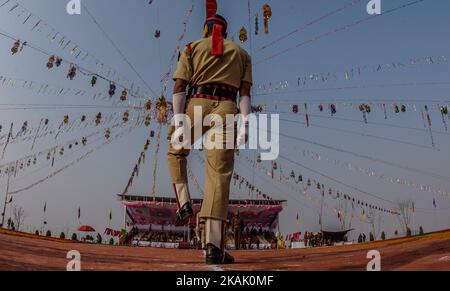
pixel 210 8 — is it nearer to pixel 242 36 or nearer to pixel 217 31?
pixel 217 31

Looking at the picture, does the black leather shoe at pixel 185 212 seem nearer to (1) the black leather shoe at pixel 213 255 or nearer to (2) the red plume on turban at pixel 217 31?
(1) the black leather shoe at pixel 213 255

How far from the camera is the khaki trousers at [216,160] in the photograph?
11.1 feet

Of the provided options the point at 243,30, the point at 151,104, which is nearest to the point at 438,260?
the point at 243,30

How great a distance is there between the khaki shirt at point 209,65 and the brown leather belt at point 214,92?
0.15ft

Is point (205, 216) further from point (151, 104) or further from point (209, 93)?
point (151, 104)

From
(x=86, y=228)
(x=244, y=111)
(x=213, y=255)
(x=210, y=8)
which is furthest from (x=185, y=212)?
(x=86, y=228)

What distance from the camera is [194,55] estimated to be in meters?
3.89

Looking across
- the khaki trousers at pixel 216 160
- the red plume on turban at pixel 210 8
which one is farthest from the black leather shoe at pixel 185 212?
the red plume on turban at pixel 210 8

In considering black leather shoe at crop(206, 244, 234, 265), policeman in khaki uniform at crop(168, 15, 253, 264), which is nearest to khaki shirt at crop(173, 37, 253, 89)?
policeman in khaki uniform at crop(168, 15, 253, 264)

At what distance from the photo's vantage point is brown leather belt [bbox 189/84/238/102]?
3.71m

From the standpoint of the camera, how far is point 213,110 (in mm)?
3650

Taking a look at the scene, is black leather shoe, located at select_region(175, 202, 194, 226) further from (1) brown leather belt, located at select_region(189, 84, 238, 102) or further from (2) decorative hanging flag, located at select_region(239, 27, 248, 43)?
(2) decorative hanging flag, located at select_region(239, 27, 248, 43)

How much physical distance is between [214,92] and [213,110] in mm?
210
